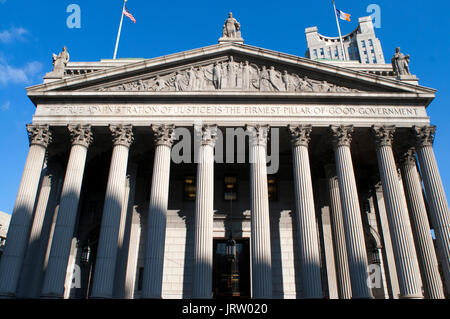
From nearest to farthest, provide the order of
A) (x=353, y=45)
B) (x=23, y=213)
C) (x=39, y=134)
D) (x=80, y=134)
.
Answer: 1. (x=23, y=213)
2. (x=39, y=134)
3. (x=80, y=134)
4. (x=353, y=45)

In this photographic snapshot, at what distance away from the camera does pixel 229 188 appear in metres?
30.4

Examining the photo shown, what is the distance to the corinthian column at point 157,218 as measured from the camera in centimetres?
2059

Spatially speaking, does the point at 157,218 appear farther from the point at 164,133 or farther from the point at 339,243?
the point at 339,243

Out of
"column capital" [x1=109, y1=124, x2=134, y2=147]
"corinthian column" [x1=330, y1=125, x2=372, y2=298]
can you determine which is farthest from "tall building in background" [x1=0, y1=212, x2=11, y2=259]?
"corinthian column" [x1=330, y1=125, x2=372, y2=298]

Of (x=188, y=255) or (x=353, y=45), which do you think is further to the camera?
(x=353, y=45)

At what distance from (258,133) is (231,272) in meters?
11.7

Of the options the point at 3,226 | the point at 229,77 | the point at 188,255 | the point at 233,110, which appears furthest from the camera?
the point at 3,226

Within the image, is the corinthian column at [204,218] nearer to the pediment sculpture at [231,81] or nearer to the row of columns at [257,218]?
the row of columns at [257,218]

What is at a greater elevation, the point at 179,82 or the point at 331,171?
the point at 179,82

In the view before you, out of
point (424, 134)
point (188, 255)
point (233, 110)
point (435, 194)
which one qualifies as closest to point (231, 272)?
Answer: point (188, 255)

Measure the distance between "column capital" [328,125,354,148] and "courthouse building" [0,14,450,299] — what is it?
2.8 inches

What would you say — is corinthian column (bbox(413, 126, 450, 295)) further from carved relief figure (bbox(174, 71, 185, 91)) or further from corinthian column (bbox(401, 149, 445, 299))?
carved relief figure (bbox(174, 71, 185, 91))

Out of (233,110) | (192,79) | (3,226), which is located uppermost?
(192,79)
